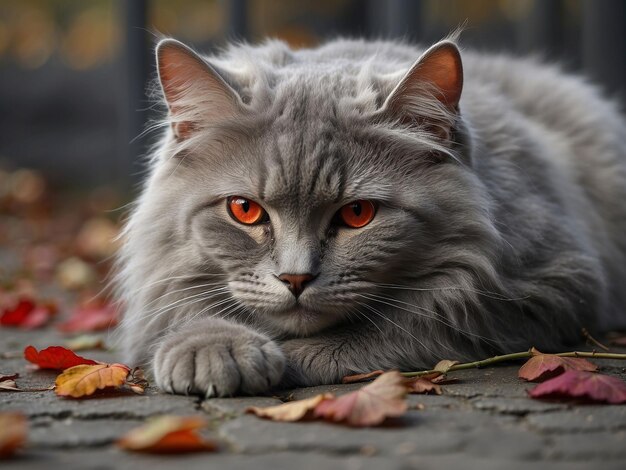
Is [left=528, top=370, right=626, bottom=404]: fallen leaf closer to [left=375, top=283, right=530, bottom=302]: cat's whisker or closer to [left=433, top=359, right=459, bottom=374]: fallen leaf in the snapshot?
[left=433, top=359, right=459, bottom=374]: fallen leaf

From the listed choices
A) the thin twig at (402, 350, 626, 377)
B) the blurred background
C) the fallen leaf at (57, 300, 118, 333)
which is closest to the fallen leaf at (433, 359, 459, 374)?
the thin twig at (402, 350, 626, 377)

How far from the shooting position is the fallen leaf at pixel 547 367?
2547mm

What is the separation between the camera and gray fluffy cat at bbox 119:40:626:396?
8.74 feet

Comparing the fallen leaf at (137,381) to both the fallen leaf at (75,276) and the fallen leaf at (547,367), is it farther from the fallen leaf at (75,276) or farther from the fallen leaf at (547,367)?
the fallen leaf at (75,276)

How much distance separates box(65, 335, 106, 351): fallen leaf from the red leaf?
1.91 feet

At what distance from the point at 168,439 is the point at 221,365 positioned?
0.56 m

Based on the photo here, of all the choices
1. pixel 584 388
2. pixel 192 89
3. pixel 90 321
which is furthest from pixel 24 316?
pixel 584 388

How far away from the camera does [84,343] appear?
360cm

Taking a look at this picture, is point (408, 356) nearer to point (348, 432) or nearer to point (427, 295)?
point (427, 295)

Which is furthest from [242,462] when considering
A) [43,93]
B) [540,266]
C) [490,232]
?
[43,93]

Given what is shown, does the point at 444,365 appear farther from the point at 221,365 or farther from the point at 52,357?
the point at 52,357

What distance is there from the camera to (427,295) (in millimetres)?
2859

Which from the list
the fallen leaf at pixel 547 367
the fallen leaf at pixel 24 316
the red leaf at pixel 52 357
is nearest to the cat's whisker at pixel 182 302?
the red leaf at pixel 52 357

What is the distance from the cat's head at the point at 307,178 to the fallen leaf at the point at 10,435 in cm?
97
